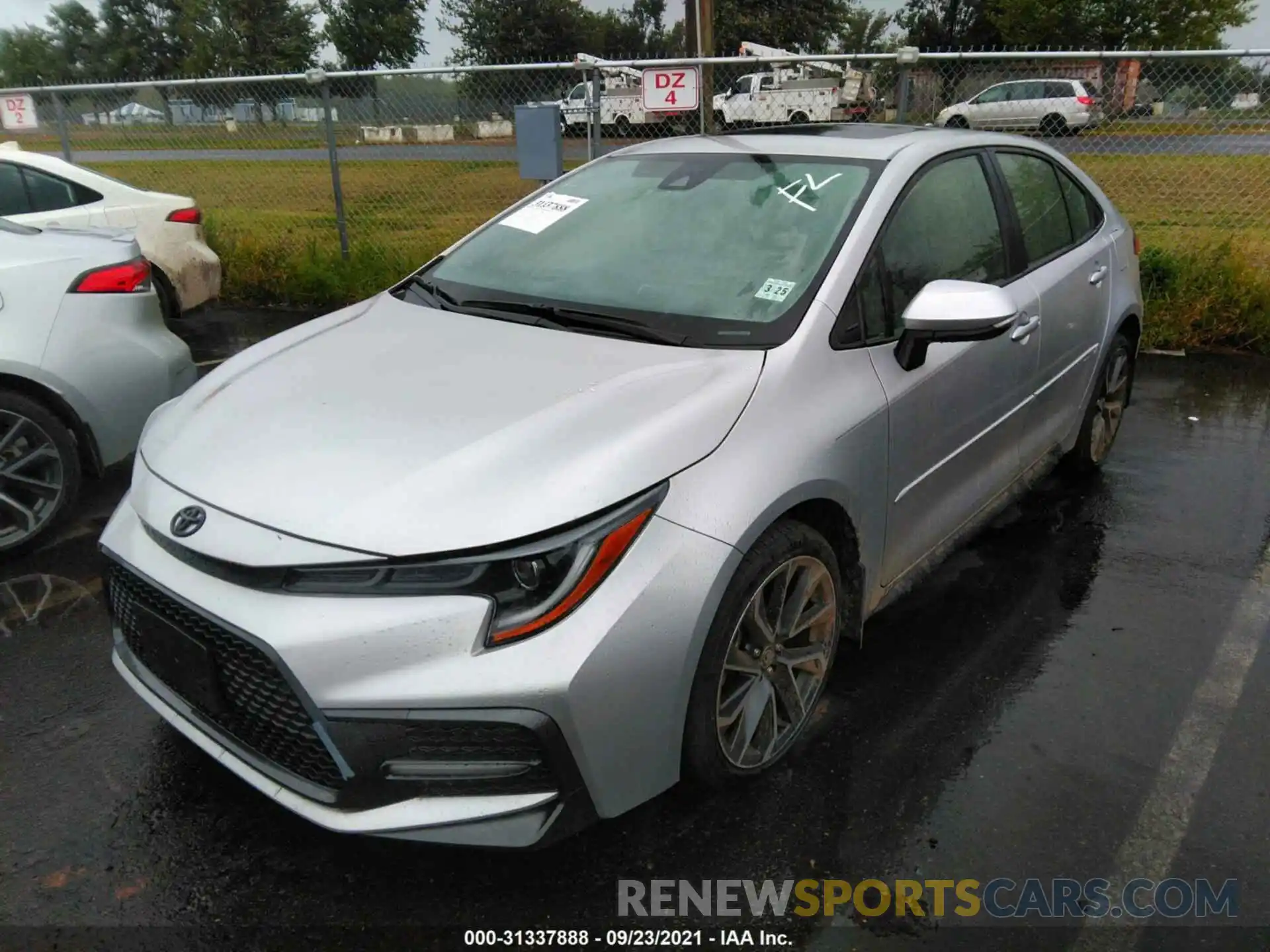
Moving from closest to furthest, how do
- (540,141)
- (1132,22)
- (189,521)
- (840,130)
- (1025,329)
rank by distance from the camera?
(189,521)
(1025,329)
(840,130)
(540,141)
(1132,22)

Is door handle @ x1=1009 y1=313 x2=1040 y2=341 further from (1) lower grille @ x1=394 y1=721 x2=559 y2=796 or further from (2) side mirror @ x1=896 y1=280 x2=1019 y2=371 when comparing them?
(1) lower grille @ x1=394 y1=721 x2=559 y2=796

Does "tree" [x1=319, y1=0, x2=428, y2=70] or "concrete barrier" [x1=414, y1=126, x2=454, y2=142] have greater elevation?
"tree" [x1=319, y1=0, x2=428, y2=70]

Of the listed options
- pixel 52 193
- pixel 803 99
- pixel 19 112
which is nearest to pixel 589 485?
pixel 52 193

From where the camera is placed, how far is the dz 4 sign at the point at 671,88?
7199 millimetres

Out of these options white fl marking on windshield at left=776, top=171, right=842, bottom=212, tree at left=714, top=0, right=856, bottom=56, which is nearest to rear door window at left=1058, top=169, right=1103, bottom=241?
white fl marking on windshield at left=776, top=171, right=842, bottom=212

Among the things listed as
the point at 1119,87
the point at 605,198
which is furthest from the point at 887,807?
the point at 1119,87

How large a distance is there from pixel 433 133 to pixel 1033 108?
4982 mm

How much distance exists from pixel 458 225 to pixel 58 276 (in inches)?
207

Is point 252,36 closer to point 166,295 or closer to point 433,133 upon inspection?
point 433,133

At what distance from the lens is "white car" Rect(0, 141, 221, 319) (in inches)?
247

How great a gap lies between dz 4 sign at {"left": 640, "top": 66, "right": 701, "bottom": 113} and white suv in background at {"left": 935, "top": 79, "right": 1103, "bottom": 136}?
6.12 ft

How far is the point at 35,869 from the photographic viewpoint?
7.84 feet

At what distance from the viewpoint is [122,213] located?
22.1 feet

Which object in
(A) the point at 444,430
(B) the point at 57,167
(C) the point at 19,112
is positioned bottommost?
(A) the point at 444,430
